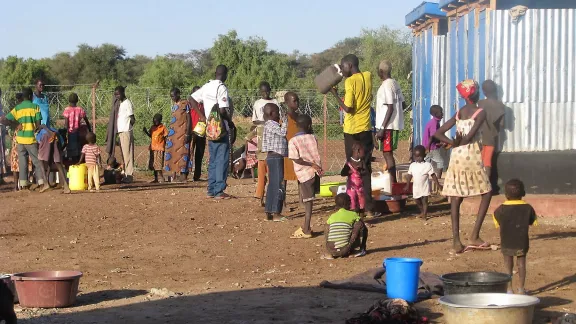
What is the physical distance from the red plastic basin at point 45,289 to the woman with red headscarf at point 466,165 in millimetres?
3949

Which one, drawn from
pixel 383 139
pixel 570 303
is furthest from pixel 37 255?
pixel 570 303

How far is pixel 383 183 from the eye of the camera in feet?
43.3

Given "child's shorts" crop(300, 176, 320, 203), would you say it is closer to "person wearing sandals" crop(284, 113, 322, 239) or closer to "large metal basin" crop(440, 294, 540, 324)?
"person wearing sandals" crop(284, 113, 322, 239)

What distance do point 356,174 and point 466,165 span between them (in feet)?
6.96

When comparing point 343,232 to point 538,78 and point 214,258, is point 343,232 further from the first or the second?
point 538,78

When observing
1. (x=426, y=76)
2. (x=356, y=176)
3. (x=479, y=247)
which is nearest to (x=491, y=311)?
(x=479, y=247)

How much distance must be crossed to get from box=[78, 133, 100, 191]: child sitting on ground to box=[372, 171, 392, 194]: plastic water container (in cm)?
553

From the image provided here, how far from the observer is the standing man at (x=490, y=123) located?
40.8 ft

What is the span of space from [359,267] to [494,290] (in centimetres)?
249

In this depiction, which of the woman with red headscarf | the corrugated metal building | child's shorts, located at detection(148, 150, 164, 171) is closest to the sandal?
the woman with red headscarf

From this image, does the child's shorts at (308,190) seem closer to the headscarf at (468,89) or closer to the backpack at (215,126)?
the headscarf at (468,89)

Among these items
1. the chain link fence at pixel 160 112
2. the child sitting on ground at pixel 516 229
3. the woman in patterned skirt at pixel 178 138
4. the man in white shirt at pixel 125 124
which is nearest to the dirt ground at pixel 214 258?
the child sitting on ground at pixel 516 229

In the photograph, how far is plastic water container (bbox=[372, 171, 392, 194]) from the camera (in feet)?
43.1

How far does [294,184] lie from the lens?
58.9 ft
